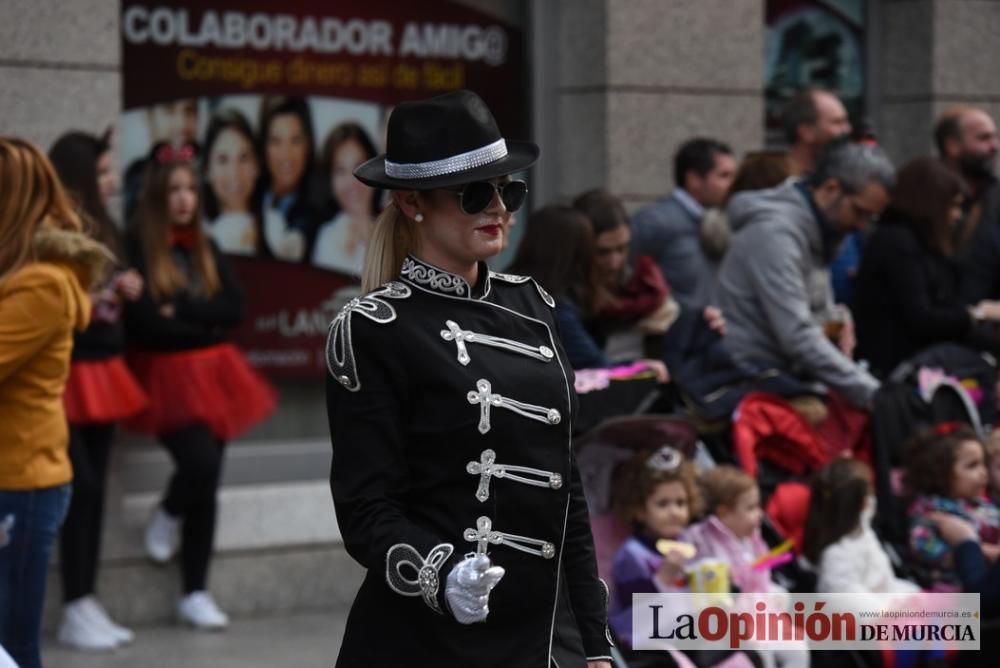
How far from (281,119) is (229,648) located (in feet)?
8.16

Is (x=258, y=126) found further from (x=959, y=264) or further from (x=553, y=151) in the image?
(x=959, y=264)

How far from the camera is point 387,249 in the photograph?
3648 millimetres

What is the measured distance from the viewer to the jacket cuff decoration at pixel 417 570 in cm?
328

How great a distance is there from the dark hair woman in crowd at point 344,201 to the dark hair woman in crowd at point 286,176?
0.08 meters

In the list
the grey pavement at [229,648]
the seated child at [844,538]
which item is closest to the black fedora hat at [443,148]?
the seated child at [844,538]

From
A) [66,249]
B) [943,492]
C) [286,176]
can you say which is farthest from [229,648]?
[943,492]

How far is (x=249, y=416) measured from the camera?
24.9 feet

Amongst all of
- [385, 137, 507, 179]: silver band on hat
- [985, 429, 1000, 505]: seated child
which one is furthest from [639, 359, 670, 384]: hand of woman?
[385, 137, 507, 179]: silver band on hat

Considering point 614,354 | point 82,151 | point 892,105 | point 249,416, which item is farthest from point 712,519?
point 892,105

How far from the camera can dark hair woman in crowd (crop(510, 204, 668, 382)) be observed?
6461 millimetres

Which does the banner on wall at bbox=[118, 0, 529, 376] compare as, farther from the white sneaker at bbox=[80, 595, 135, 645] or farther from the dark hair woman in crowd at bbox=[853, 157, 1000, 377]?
the dark hair woman in crowd at bbox=[853, 157, 1000, 377]

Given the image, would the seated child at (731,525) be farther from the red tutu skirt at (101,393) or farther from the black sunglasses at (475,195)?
the black sunglasses at (475,195)

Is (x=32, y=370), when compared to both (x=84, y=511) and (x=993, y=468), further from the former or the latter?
(x=993, y=468)

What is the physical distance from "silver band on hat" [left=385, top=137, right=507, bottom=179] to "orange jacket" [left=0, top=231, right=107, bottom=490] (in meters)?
1.86
